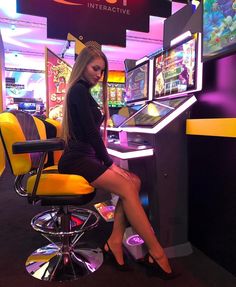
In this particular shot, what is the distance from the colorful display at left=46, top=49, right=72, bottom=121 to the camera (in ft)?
10.8

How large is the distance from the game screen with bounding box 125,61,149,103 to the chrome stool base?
1346 millimetres

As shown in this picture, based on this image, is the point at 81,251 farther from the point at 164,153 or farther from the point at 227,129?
the point at 227,129

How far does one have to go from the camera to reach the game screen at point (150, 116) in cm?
164

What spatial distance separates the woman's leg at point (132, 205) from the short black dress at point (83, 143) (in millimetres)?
67

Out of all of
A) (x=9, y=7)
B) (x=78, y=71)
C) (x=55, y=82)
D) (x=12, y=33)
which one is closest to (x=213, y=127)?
(x=78, y=71)

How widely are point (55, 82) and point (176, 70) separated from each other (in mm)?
2102

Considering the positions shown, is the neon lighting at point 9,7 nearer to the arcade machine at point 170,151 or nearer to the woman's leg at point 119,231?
the arcade machine at point 170,151

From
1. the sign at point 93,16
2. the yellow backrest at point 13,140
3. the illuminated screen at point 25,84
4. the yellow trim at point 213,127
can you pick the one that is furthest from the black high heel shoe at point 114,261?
the illuminated screen at point 25,84

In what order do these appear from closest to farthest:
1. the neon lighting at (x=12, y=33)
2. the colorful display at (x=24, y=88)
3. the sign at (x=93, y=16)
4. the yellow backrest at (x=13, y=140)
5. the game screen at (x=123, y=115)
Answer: the yellow backrest at (x=13, y=140)
the game screen at (x=123, y=115)
the sign at (x=93, y=16)
the neon lighting at (x=12, y=33)
the colorful display at (x=24, y=88)

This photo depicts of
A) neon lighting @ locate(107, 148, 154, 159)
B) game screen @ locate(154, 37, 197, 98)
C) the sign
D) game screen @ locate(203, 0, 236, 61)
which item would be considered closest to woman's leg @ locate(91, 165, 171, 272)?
neon lighting @ locate(107, 148, 154, 159)

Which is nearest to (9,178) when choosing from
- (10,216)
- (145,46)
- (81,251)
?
(10,216)

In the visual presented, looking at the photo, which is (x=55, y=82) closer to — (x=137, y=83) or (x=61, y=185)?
(x=137, y=83)

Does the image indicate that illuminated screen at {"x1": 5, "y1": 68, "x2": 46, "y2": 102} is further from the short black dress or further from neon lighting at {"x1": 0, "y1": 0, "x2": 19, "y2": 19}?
the short black dress

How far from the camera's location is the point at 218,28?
1.48 meters
